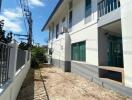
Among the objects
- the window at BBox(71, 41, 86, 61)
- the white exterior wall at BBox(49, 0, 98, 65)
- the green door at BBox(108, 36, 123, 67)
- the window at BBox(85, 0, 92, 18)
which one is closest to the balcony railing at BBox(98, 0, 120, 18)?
the white exterior wall at BBox(49, 0, 98, 65)

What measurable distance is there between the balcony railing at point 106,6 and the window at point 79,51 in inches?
118

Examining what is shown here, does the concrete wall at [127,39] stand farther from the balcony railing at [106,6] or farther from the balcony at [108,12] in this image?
the balcony railing at [106,6]

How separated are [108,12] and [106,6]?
1.74 ft

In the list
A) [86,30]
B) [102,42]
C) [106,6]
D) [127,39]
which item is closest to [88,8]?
[86,30]

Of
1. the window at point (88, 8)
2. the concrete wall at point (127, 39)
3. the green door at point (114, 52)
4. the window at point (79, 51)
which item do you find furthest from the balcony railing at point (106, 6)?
the window at point (79, 51)

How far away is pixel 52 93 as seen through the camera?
7.28 metres

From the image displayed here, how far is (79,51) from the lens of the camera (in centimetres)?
1322

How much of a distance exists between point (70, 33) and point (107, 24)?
671cm

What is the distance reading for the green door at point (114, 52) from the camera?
10532 mm

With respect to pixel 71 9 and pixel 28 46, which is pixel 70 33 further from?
pixel 28 46

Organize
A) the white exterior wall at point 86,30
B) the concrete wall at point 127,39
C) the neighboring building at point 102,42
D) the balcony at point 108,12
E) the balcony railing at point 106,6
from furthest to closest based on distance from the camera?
the white exterior wall at point 86,30 → the balcony railing at point 106,6 → the balcony at point 108,12 → the neighboring building at point 102,42 → the concrete wall at point 127,39

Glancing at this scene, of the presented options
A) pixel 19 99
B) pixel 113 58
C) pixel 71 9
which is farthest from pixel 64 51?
pixel 19 99

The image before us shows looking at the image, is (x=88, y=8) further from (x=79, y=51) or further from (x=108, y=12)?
(x=79, y=51)

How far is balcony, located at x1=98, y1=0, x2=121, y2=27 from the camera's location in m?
8.11
